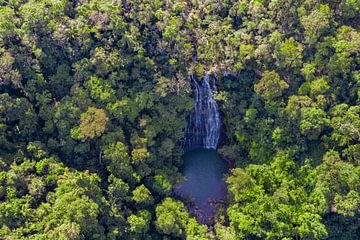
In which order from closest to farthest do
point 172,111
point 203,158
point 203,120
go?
1. point 172,111
2. point 203,120
3. point 203,158

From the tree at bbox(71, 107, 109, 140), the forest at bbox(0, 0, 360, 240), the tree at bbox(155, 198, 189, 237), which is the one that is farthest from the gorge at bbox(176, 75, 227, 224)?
the tree at bbox(71, 107, 109, 140)

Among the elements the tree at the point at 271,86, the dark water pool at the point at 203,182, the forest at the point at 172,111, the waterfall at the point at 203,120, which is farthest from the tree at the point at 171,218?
the tree at the point at 271,86

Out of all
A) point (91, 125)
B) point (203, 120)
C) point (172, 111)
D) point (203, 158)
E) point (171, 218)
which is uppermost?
point (203, 120)

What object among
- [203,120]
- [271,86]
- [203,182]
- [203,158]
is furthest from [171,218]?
[271,86]

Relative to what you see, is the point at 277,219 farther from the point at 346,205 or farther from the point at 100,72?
the point at 100,72

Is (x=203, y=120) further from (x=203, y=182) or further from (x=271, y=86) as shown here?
(x=271, y=86)

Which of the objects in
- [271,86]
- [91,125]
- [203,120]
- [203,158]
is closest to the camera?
[91,125]

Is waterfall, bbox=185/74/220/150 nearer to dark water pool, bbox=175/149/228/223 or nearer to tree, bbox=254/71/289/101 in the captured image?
dark water pool, bbox=175/149/228/223
